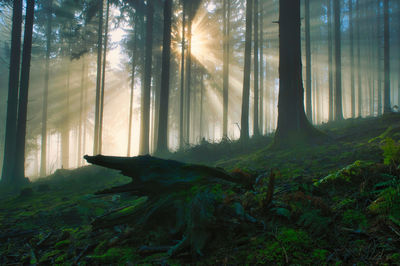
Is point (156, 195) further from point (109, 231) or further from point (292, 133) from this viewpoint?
point (292, 133)

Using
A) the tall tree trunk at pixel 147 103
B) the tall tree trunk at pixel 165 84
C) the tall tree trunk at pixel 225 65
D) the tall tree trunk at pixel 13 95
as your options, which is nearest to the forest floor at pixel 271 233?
the tall tree trunk at pixel 165 84

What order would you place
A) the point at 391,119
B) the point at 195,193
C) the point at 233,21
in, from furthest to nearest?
the point at 233,21 → the point at 391,119 → the point at 195,193

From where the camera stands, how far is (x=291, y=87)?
6.62 meters

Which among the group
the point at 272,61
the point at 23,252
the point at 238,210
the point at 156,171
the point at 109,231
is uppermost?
the point at 272,61

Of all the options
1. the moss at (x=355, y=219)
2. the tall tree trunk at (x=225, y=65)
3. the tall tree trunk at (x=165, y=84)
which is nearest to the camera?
the moss at (x=355, y=219)

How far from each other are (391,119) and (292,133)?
5533 millimetres

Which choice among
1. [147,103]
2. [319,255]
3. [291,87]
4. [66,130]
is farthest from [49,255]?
[66,130]

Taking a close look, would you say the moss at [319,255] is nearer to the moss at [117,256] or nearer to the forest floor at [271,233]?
the forest floor at [271,233]

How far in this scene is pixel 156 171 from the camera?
8.84 ft

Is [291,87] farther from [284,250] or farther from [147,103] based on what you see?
[147,103]

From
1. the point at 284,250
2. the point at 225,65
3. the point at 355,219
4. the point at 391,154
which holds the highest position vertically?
the point at 225,65

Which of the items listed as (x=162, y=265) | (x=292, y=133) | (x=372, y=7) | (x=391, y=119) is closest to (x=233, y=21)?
(x=391, y=119)

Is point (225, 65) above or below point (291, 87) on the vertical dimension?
above

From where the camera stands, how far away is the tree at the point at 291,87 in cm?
660
